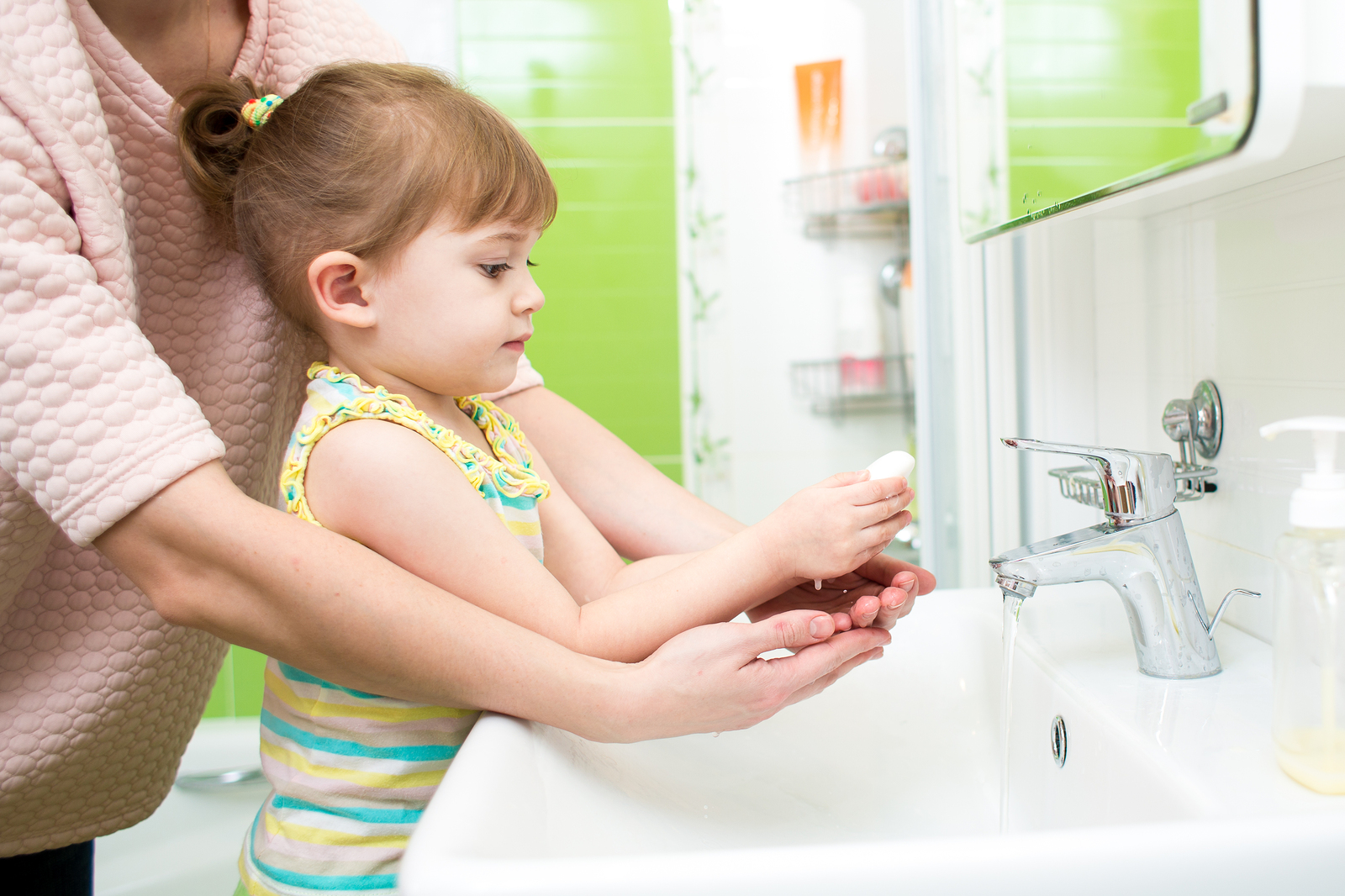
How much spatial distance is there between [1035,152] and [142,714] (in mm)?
852

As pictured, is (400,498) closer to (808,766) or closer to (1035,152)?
(808,766)

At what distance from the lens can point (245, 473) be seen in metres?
0.77

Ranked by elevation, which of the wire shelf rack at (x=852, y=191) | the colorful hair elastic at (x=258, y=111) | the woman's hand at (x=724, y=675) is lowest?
the woman's hand at (x=724, y=675)

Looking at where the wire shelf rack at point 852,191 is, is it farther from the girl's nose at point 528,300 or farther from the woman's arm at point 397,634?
the woman's arm at point 397,634

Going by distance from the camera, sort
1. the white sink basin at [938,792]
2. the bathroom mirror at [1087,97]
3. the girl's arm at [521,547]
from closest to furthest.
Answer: the white sink basin at [938,792]
the bathroom mirror at [1087,97]
the girl's arm at [521,547]

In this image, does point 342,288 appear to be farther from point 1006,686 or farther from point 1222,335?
point 1222,335

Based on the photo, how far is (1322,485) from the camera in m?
0.44

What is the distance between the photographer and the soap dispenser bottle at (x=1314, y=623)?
44 cm

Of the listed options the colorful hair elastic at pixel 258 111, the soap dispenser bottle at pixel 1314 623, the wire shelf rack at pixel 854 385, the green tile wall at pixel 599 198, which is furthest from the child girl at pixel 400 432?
the wire shelf rack at pixel 854 385

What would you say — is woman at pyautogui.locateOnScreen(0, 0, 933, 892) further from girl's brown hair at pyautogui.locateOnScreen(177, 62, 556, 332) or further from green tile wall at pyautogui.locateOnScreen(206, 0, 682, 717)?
green tile wall at pyautogui.locateOnScreen(206, 0, 682, 717)

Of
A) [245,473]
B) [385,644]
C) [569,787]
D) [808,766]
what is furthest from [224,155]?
[808,766]

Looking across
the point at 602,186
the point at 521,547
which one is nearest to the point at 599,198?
the point at 602,186

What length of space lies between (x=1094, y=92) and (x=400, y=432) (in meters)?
0.55

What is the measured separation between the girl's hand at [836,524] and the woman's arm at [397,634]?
5 centimetres
